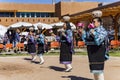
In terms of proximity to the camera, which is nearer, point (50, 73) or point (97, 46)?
point (97, 46)

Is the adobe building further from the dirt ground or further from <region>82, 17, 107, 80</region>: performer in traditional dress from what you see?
<region>82, 17, 107, 80</region>: performer in traditional dress

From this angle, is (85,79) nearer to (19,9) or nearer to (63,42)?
(63,42)

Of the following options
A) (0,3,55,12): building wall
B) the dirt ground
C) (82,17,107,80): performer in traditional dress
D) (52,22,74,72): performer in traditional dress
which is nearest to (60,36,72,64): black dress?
(52,22,74,72): performer in traditional dress

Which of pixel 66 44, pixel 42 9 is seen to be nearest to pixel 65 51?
pixel 66 44

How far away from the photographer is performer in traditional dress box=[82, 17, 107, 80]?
392 inches

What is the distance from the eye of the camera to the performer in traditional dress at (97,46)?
9969 millimetres

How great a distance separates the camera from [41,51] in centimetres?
1684

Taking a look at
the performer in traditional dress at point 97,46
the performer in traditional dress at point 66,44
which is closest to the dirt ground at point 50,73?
the performer in traditional dress at point 66,44

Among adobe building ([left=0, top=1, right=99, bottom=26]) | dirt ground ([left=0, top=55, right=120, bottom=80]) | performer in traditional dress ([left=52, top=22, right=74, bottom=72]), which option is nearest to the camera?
dirt ground ([left=0, top=55, right=120, bottom=80])

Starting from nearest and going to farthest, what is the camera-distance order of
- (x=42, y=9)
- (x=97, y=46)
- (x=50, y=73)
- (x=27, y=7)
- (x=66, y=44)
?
(x=97, y=46), (x=50, y=73), (x=66, y=44), (x=27, y=7), (x=42, y=9)

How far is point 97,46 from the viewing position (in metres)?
10.1

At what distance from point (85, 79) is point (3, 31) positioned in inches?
1031

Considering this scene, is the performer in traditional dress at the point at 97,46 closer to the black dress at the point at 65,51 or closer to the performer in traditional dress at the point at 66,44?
the performer in traditional dress at the point at 66,44

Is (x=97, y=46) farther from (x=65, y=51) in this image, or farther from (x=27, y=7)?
(x=27, y=7)
